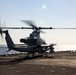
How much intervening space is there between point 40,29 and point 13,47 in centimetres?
966

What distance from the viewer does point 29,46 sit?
6359cm

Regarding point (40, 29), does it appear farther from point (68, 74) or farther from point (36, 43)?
point (68, 74)

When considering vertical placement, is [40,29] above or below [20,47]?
above

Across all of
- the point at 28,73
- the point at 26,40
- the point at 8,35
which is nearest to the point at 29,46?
the point at 26,40

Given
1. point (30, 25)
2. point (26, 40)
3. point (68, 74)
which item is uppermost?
point (30, 25)

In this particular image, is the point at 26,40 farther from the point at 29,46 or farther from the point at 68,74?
the point at 68,74

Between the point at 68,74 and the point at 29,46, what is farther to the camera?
the point at 29,46

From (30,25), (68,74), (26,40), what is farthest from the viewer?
(30,25)

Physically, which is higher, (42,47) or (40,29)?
(40,29)

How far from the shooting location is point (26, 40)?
206 ft

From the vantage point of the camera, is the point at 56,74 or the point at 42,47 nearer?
the point at 56,74

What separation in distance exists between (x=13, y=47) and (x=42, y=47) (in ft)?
25.6

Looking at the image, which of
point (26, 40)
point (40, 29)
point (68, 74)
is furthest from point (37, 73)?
point (40, 29)

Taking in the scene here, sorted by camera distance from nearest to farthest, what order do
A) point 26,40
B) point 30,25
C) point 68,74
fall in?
point 68,74, point 26,40, point 30,25
